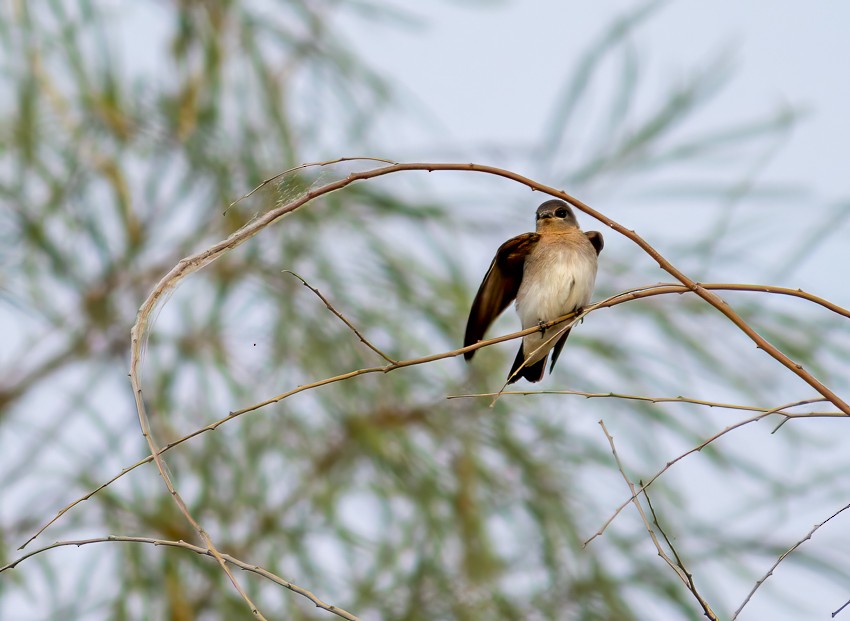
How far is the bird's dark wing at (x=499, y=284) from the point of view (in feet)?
7.59

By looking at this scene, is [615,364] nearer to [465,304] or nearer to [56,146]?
[465,304]

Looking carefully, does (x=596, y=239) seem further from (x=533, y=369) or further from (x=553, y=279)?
(x=533, y=369)

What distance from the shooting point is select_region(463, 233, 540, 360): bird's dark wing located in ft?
7.59

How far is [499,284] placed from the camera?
241 centimetres

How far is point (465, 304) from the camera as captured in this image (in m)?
3.64

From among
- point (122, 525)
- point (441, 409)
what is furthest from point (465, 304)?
point (122, 525)

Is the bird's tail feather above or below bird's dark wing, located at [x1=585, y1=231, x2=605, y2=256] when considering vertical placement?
below

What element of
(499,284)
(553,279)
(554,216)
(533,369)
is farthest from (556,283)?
(499,284)

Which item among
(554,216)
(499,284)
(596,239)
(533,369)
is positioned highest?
(554,216)

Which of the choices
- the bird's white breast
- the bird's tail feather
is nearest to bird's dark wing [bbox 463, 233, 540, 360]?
the bird's white breast

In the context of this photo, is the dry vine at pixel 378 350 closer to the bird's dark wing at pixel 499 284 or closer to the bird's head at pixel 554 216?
the bird's dark wing at pixel 499 284

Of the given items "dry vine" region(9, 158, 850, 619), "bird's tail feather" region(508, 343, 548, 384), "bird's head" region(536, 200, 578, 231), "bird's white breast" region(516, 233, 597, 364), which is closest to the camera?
"dry vine" region(9, 158, 850, 619)

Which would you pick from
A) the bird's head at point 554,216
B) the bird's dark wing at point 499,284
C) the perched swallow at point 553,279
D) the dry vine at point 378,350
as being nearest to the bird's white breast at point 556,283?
the perched swallow at point 553,279

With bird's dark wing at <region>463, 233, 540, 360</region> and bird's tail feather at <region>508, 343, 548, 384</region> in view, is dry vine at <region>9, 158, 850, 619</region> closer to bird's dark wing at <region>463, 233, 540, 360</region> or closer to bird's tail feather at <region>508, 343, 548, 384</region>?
bird's dark wing at <region>463, 233, 540, 360</region>
